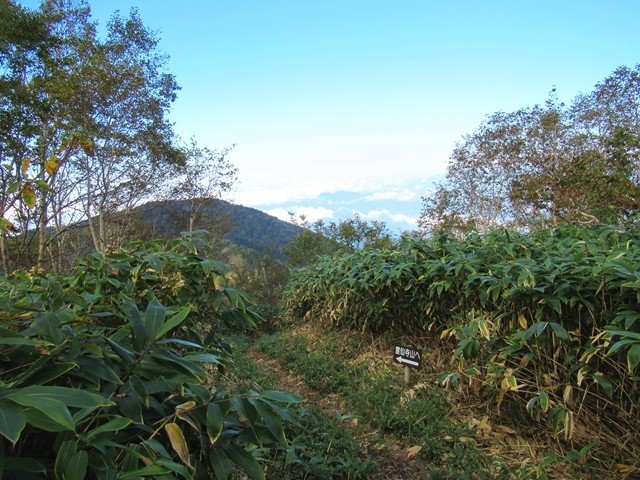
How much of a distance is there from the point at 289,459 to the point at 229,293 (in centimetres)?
87

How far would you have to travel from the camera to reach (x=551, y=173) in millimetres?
6141

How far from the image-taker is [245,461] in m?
1.01

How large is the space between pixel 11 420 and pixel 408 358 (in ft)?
10.9

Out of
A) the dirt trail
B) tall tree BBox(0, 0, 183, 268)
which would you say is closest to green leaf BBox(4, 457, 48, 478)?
the dirt trail

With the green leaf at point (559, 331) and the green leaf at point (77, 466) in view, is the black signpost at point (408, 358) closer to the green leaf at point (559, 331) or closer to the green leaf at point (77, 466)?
the green leaf at point (559, 331)

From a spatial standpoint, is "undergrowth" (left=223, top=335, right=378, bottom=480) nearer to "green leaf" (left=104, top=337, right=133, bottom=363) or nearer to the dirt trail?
the dirt trail

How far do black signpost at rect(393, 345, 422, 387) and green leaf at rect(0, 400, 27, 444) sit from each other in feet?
10.8

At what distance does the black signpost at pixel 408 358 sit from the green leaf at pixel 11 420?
329cm

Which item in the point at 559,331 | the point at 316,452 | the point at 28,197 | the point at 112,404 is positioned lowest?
the point at 316,452

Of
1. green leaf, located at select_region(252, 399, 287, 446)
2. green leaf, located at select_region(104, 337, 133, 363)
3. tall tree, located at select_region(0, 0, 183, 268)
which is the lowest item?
green leaf, located at select_region(252, 399, 287, 446)

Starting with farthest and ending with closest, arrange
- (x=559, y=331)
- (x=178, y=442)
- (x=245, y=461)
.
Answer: (x=559, y=331), (x=245, y=461), (x=178, y=442)

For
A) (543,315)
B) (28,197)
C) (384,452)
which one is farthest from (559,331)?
(28,197)

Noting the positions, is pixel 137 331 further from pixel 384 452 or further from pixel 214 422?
pixel 384 452

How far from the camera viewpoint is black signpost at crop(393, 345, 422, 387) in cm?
355
